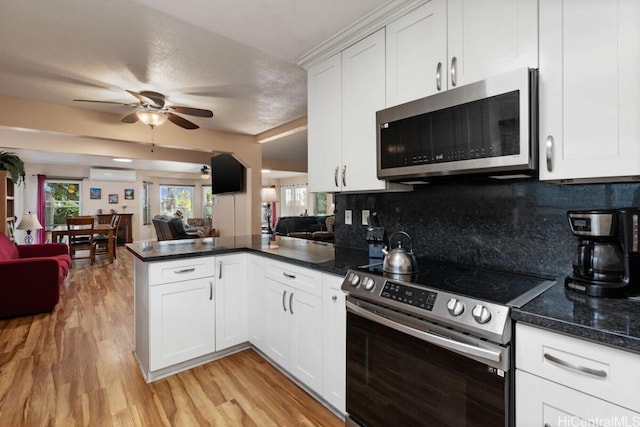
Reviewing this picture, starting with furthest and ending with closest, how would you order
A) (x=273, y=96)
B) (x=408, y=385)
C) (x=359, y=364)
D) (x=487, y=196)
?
(x=273, y=96) → (x=487, y=196) → (x=359, y=364) → (x=408, y=385)

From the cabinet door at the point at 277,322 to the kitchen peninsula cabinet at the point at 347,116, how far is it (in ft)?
2.50

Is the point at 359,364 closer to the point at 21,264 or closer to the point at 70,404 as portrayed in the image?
the point at 70,404

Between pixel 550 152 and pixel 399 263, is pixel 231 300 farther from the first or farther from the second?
pixel 550 152

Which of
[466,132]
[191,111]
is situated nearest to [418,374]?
[466,132]

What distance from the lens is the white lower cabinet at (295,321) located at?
6.12 feet

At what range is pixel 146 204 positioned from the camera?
9.91 m

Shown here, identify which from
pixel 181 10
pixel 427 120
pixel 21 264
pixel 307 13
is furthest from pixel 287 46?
pixel 21 264

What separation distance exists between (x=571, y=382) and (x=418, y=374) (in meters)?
0.51

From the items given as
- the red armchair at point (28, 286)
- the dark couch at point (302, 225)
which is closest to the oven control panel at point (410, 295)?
the red armchair at point (28, 286)

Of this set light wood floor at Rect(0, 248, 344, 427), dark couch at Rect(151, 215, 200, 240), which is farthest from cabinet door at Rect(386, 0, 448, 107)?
dark couch at Rect(151, 215, 200, 240)

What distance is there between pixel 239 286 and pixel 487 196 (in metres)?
1.84

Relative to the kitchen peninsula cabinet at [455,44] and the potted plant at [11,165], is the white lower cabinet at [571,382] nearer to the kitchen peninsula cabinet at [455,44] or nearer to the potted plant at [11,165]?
the kitchen peninsula cabinet at [455,44]

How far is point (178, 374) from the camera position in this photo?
2230mm

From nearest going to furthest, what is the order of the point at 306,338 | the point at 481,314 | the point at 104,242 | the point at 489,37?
1. the point at 481,314
2. the point at 489,37
3. the point at 306,338
4. the point at 104,242
